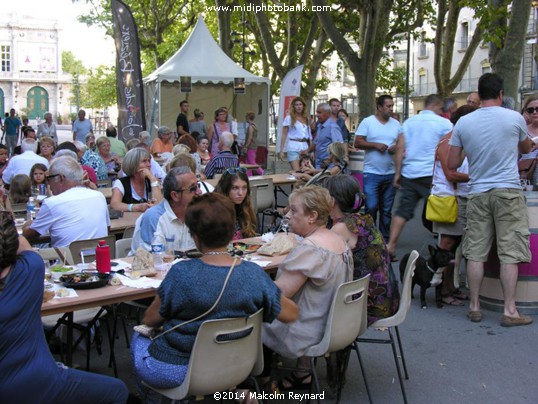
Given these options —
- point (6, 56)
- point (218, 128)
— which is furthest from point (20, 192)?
point (6, 56)

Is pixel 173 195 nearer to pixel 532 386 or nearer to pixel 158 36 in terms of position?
pixel 532 386

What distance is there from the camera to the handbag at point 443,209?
6715 millimetres

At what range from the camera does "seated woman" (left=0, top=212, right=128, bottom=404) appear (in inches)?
113

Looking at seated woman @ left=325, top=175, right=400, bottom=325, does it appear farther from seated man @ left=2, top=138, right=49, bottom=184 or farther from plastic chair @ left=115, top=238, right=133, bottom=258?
seated man @ left=2, top=138, right=49, bottom=184

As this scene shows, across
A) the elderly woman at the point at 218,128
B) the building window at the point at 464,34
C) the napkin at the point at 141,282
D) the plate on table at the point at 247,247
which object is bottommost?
the napkin at the point at 141,282

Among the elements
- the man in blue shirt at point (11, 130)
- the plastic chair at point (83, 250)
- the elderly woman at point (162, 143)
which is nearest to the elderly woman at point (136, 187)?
the plastic chair at point (83, 250)

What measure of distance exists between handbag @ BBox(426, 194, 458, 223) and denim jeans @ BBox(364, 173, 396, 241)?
1.93 meters

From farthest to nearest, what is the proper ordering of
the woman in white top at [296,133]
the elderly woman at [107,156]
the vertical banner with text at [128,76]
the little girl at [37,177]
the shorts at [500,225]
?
the vertical banner with text at [128,76] < the woman in white top at [296,133] < the elderly woman at [107,156] < the little girl at [37,177] < the shorts at [500,225]

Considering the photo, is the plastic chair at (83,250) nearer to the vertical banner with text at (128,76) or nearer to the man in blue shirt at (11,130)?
the vertical banner with text at (128,76)

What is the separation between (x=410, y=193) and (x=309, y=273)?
4427 mm

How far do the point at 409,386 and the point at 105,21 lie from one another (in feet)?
102

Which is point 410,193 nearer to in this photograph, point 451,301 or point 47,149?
point 451,301

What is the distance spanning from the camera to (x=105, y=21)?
3325 cm

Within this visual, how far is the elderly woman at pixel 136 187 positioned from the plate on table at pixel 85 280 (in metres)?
2.65
